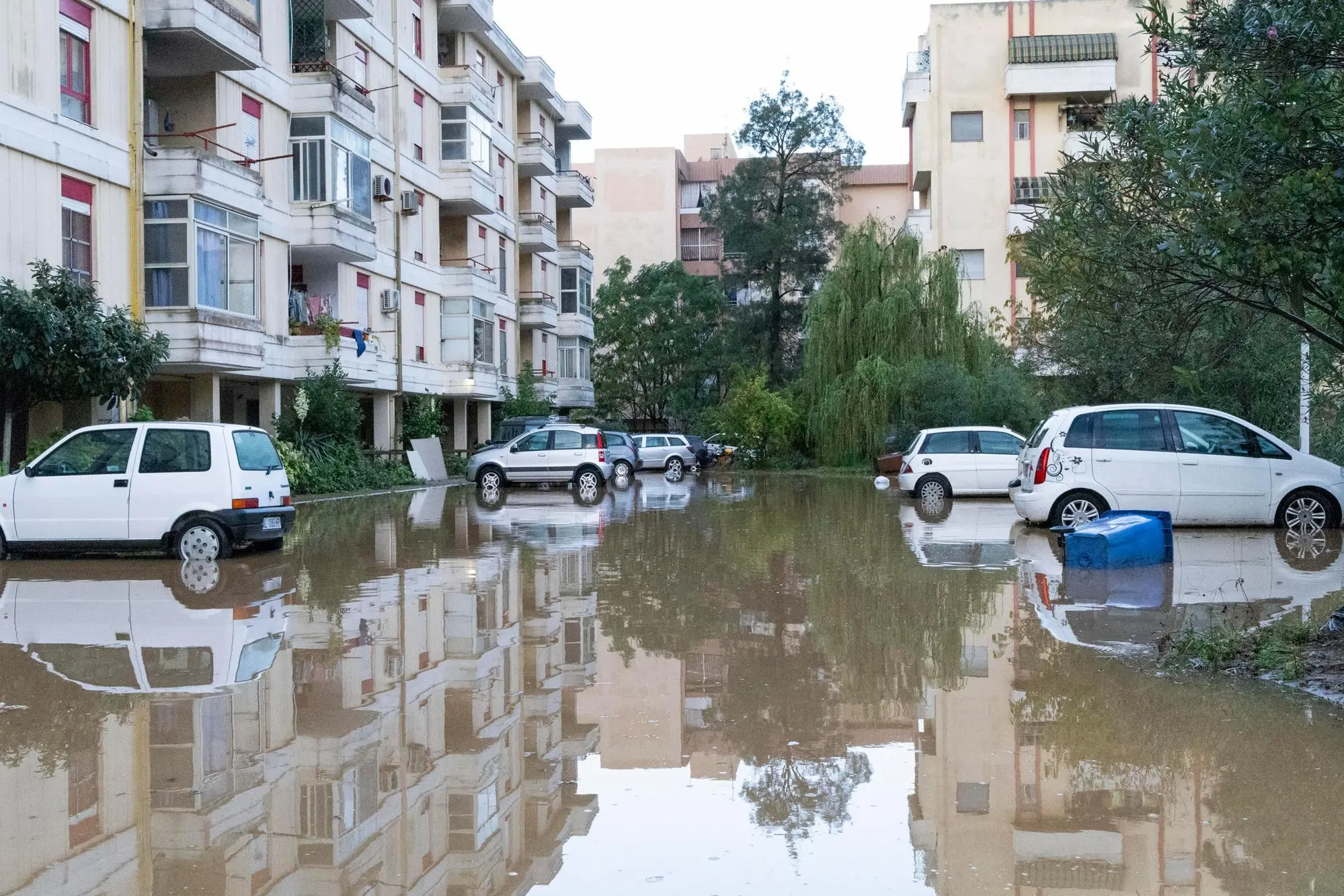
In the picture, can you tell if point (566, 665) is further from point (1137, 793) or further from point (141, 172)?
point (141, 172)

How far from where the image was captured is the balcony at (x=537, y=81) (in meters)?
52.0

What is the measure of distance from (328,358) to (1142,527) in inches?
892

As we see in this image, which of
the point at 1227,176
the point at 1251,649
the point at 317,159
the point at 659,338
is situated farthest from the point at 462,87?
the point at 1251,649

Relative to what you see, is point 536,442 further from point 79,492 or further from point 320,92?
point 79,492

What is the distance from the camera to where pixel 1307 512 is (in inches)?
694

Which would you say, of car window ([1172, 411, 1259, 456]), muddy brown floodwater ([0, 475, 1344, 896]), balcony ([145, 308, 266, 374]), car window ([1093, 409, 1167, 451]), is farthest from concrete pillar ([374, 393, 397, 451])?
car window ([1172, 411, 1259, 456])

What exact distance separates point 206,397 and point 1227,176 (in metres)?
24.0

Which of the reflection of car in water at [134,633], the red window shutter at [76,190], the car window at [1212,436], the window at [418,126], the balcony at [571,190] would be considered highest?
the balcony at [571,190]

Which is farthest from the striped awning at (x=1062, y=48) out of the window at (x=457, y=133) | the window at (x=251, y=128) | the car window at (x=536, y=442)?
the window at (x=251, y=128)

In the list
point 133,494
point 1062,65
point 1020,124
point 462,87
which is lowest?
point 133,494

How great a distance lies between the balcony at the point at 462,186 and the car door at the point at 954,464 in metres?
20.7

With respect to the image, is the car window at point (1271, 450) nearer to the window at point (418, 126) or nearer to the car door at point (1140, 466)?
the car door at point (1140, 466)

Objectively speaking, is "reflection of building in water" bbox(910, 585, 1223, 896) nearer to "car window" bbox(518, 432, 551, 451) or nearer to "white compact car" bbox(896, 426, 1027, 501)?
"white compact car" bbox(896, 426, 1027, 501)

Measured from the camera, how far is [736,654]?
947 cm
